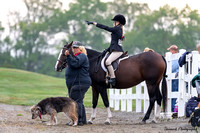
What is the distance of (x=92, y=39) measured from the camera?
73.6m

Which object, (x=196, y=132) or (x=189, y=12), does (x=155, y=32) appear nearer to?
(x=189, y=12)

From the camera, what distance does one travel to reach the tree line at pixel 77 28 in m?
70.1

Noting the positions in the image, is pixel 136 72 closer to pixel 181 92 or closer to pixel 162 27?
pixel 181 92

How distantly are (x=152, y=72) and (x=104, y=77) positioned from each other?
1324 millimetres

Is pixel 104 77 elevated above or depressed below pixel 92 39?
below

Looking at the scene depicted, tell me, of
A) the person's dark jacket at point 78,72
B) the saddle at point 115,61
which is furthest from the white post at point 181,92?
the person's dark jacket at point 78,72

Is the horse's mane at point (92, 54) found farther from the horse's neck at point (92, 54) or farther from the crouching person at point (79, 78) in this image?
the crouching person at point (79, 78)

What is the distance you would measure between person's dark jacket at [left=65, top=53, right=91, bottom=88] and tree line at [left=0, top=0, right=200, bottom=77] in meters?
54.2

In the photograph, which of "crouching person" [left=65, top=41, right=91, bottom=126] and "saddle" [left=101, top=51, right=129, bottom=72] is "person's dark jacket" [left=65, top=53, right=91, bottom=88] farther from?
"saddle" [left=101, top=51, right=129, bottom=72]

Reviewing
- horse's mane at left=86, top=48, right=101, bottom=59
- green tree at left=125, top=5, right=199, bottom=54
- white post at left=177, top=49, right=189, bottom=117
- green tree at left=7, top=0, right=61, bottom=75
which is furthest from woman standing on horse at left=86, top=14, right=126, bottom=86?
green tree at left=7, top=0, right=61, bottom=75

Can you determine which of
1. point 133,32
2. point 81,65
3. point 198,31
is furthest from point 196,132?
point 133,32

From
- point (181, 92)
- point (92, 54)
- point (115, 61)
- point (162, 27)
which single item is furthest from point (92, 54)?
point (162, 27)

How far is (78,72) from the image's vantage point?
34.3ft

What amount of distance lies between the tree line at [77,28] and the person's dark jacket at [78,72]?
54247 millimetres
